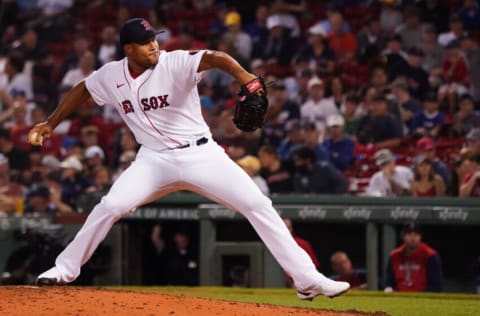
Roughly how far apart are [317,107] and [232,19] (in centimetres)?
284

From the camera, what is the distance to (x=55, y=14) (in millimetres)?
17969

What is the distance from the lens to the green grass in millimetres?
7754

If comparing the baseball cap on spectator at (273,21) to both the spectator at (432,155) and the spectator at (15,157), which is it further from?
the spectator at (432,155)

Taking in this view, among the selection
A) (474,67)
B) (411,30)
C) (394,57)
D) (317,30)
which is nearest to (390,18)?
(411,30)

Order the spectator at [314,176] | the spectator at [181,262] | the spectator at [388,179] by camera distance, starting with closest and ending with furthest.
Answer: the spectator at [388,179] → the spectator at [314,176] → the spectator at [181,262]

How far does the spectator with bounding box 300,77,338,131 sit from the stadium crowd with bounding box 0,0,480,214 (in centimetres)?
2

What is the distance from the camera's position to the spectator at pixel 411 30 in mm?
14117

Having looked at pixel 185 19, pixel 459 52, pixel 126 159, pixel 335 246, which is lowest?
pixel 335 246

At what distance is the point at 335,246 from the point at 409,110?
89.2 inches

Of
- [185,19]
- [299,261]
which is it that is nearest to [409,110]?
[185,19]

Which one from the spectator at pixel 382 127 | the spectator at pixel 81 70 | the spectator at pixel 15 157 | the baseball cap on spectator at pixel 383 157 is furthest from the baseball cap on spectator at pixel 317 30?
the spectator at pixel 15 157

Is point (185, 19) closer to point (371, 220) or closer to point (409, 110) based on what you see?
point (409, 110)

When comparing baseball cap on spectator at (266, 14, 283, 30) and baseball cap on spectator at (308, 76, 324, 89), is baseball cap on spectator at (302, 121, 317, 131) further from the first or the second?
baseball cap on spectator at (266, 14, 283, 30)

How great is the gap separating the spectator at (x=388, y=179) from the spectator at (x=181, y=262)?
1958 millimetres
